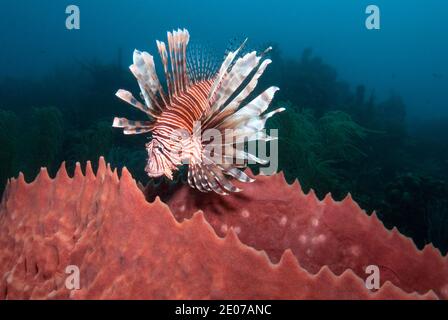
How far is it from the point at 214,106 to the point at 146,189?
821mm

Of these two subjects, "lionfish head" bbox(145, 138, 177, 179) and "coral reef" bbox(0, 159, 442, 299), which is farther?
"lionfish head" bbox(145, 138, 177, 179)

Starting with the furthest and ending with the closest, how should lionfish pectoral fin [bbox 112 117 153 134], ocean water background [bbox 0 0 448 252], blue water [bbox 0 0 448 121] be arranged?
blue water [bbox 0 0 448 121] < ocean water background [bbox 0 0 448 252] < lionfish pectoral fin [bbox 112 117 153 134]

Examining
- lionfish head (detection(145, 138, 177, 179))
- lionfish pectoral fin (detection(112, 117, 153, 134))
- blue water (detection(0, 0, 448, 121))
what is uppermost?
blue water (detection(0, 0, 448, 121))

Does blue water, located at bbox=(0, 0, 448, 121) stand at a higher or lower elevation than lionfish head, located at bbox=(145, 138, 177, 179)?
higher

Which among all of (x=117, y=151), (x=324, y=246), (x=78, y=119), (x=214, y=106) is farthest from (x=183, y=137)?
(x=78, y=119)

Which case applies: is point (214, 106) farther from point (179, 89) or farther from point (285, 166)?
point (285, 166)

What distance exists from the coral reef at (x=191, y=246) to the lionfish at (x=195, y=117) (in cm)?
27

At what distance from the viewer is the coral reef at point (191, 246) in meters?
1.58

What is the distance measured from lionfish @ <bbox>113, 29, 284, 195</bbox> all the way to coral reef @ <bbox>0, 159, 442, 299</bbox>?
27cm

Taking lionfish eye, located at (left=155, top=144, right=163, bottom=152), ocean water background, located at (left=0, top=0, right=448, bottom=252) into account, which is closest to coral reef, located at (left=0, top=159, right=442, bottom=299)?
lionfish eye, located at (left=155, top=144, right=163, bottom=152)

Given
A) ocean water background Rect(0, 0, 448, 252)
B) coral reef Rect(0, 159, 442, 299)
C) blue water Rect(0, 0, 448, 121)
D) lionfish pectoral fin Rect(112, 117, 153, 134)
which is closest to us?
coral reef Rect(0, 159, 442, 299)

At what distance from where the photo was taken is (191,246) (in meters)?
1.65

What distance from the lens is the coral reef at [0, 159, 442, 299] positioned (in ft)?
5.18

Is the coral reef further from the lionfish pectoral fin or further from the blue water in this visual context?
the blue water
